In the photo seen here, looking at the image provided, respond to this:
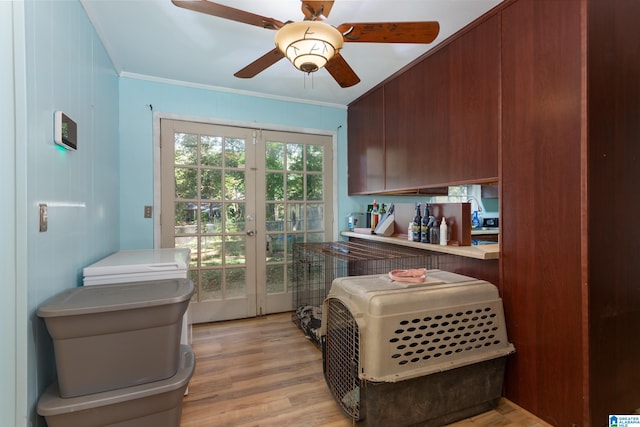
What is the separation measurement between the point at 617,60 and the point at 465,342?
5.50 ft

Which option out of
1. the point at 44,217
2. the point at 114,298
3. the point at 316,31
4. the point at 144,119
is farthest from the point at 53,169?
the point at 144,119

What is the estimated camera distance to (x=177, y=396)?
1284mm

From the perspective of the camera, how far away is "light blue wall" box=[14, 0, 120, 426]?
1119mm

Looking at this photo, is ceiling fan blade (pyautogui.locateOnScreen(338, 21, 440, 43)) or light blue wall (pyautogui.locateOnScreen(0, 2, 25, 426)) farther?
ceiling fan blade (pyautogui.locateOnScreen(338, 21, 440, 43))

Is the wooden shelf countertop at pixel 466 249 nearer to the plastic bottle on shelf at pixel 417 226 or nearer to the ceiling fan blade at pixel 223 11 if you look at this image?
the plastic bottle on shelf at pixel 417 226

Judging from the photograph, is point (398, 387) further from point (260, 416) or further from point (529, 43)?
point (529, 43)

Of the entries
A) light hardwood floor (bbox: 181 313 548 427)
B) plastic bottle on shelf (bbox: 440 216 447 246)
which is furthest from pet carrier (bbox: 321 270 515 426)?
plastic bottle on shelf (bbox: 440 216 447 246)

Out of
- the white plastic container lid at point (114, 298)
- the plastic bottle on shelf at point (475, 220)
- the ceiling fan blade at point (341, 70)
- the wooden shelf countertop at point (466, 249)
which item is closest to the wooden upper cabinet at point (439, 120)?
the wooden shelf countertop at point (466, 249)

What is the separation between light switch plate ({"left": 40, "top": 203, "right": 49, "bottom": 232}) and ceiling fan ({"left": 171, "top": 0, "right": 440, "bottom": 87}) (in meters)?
1.07

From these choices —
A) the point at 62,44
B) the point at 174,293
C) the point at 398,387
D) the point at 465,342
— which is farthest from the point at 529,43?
the point at 62,44

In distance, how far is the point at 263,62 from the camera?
1.86m

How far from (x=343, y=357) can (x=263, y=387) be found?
69 centimetres

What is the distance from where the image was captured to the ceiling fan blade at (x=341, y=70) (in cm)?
177

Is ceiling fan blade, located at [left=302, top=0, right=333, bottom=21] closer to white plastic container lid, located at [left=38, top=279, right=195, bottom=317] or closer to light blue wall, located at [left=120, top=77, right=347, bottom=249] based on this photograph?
white plastic container lid, located at [left=38, top=279, right=195, bottom=317]
